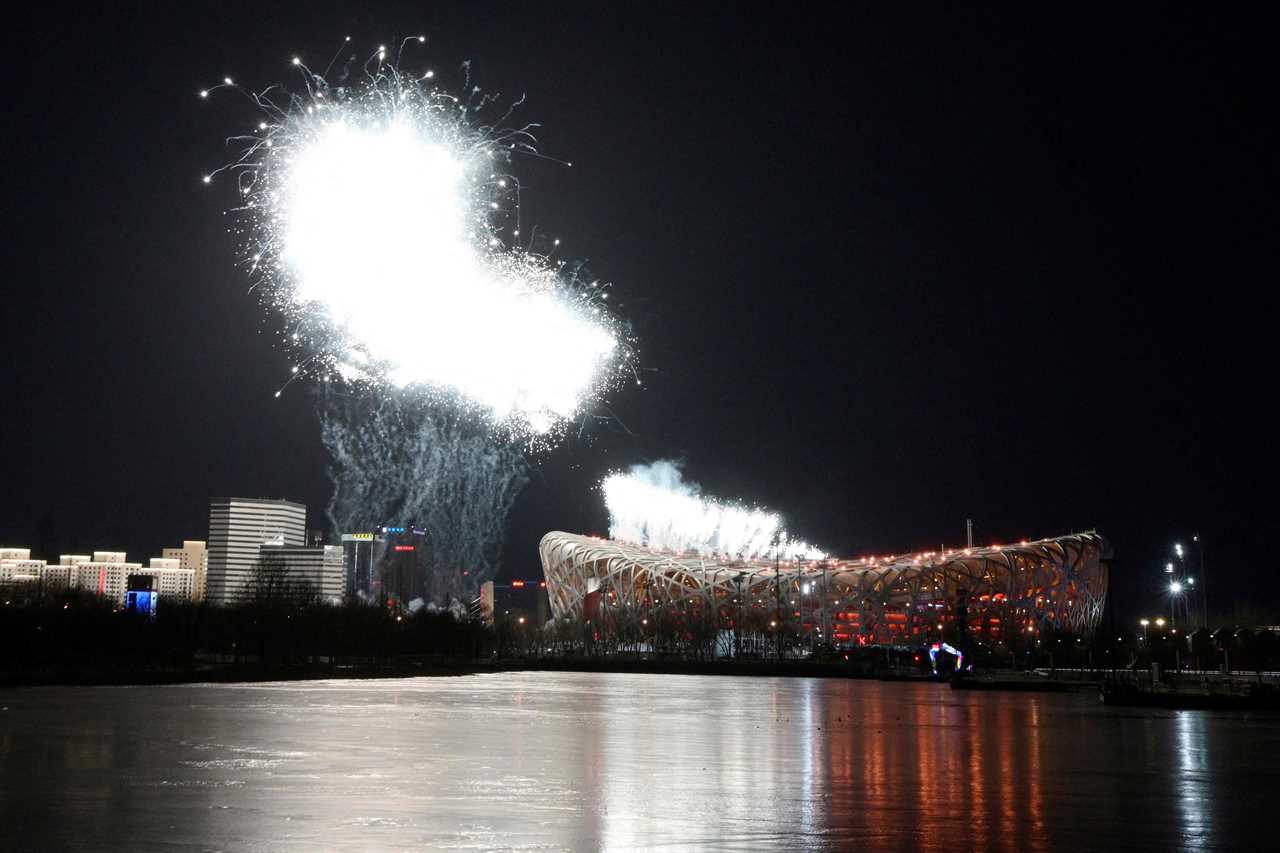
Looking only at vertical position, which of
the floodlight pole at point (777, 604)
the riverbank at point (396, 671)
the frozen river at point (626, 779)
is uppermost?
the floodlight pole at point (777, 604)

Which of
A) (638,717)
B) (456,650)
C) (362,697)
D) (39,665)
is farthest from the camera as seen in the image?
(456,650)

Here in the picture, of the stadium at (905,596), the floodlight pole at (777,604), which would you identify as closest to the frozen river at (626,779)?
the floodlight pole at (777,604)

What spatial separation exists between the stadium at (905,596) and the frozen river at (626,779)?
69683mm

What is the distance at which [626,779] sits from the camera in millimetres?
15789

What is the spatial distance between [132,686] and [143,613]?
2686cm

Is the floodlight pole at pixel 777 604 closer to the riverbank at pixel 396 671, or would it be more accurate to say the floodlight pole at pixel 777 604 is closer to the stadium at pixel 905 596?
the stadium at pixel 905 596

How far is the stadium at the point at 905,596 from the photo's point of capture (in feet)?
327

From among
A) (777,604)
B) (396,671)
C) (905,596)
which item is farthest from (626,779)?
(905,596)

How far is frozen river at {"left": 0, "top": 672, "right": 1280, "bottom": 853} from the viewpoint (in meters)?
11.5

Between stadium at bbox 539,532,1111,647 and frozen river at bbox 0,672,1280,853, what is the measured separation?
69683 millimetres

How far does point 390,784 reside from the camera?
15008 mm

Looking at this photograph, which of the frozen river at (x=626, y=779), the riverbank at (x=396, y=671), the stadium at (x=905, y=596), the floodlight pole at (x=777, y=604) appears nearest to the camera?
the frozen river at (x=626, y=779)

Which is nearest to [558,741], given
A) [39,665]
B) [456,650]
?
[39,665]

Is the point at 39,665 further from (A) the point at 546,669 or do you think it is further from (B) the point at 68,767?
(B) the point at 68,767
